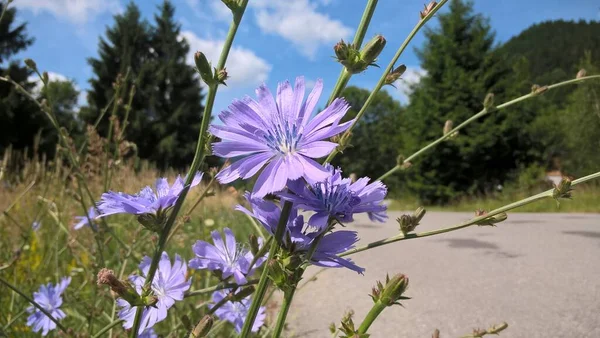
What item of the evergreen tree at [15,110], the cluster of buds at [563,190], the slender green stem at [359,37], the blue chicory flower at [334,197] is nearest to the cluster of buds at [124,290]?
the blue chicory flower at [334,197]

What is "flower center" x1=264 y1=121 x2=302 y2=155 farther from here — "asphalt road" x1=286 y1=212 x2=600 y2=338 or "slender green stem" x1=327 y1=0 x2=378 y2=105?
"asphalt road" x1=286 y1=212 x2=600 y2=338

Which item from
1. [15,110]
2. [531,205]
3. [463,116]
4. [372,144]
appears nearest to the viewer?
[531,205]

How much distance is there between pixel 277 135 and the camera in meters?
0.61

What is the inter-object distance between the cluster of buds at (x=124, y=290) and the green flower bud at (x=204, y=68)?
29 cm

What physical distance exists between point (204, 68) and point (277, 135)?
14 centimetres

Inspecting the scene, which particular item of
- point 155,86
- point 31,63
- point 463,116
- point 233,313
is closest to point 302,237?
point 233,313

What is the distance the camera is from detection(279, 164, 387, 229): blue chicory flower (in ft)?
1.91

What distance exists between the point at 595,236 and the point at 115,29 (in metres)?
29.2

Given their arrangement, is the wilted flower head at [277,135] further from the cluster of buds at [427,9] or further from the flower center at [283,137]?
the cluster of buds at [427,9]

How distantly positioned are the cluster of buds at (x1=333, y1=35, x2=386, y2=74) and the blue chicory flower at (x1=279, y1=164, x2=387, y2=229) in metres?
0.14

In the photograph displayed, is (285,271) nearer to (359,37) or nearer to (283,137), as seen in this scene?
(283,137)

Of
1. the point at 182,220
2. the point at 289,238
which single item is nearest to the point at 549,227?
the point at 182,220

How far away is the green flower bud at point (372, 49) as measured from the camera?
0.61m

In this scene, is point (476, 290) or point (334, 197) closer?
point (334, 197)
